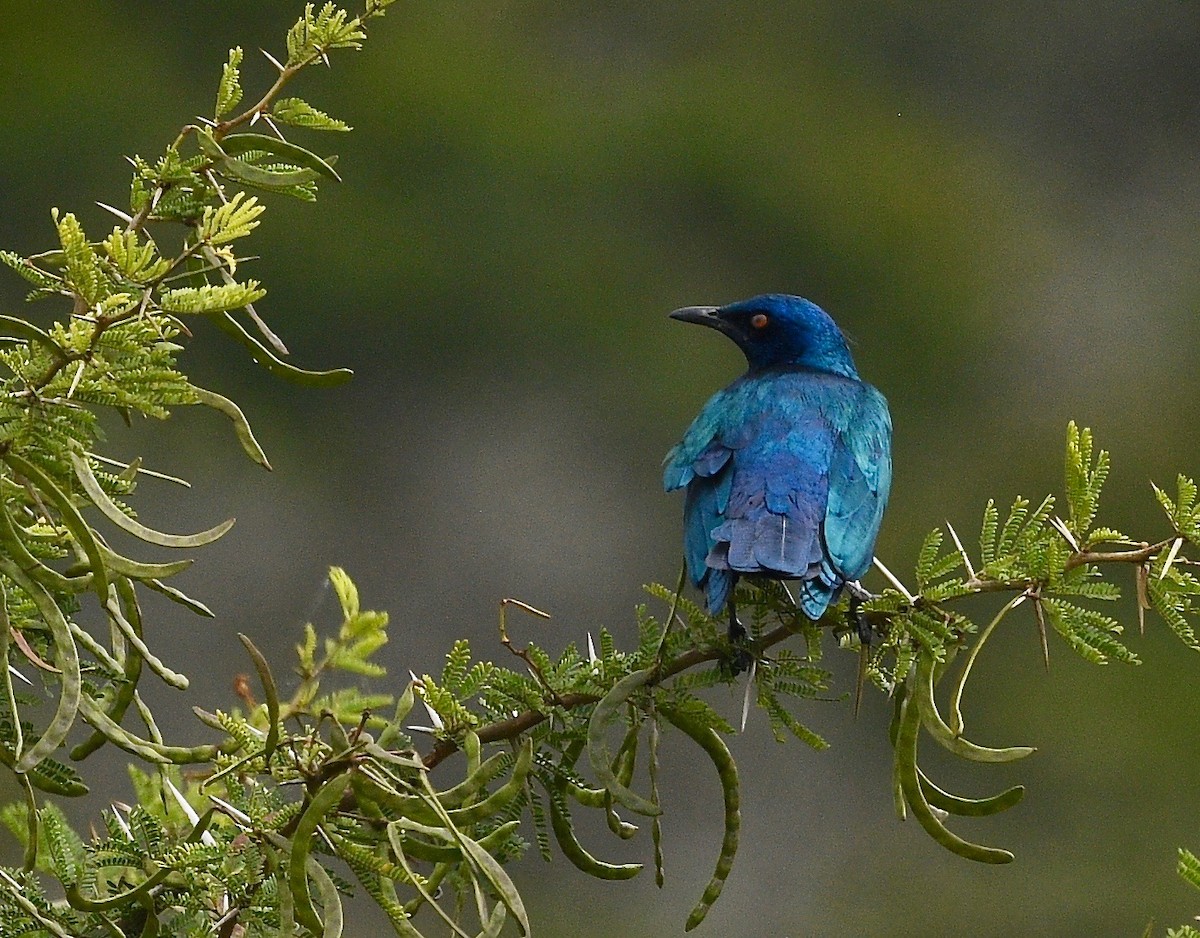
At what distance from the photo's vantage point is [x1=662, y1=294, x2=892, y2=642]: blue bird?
2.32 meters

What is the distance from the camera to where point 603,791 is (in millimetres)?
1638

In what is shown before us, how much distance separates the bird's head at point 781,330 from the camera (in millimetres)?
3799

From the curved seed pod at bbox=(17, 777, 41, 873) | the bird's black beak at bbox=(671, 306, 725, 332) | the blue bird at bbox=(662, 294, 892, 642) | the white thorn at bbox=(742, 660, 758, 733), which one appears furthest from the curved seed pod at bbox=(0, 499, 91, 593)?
the bird's black beak at bbox=(671, 306, 725, 332)

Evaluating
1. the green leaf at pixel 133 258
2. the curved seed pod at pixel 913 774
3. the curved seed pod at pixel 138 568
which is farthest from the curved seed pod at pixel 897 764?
the green leaf at pixel 133 258

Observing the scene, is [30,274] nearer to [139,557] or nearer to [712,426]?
[712,426]

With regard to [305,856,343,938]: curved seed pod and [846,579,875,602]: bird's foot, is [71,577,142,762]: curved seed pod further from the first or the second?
[846,579,875,602]: bird's foot

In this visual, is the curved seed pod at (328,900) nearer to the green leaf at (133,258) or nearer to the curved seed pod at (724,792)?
the curved seed pod at (724,792)

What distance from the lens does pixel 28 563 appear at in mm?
1391

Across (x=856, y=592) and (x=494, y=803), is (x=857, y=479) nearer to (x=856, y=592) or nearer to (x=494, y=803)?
(x=856, y=592)

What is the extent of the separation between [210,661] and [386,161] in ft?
10.4

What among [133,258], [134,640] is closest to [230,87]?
[133,258]

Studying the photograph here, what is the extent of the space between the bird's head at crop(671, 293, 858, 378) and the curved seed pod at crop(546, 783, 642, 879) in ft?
7.29

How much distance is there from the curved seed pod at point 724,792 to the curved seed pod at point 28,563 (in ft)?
1.91

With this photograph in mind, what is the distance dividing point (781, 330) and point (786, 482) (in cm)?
123
